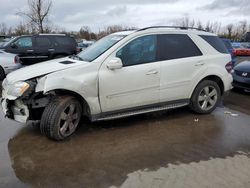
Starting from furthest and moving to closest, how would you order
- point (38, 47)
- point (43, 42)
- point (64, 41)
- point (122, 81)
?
point (64, 41), point (43, 42), point (38, 47), point (122, 81)

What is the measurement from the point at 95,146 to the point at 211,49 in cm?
320

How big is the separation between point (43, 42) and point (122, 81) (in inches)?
357

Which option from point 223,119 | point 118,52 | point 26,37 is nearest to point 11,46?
point 26,37

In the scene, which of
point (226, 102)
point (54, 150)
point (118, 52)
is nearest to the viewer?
point (54, 150)

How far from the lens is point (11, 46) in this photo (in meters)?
12.0

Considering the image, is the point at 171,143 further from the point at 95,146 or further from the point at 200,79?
the point at 200,79

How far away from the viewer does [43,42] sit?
12.6 meters

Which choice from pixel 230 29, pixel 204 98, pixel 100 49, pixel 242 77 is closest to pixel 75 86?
pixel 100 49

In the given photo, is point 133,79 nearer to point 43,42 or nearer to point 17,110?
point 17,110

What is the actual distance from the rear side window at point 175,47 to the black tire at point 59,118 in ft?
6.11

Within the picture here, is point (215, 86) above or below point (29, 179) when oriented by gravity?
above

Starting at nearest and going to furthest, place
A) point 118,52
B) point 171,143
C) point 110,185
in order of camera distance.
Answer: point 110,185
point 171,143
point 118,52

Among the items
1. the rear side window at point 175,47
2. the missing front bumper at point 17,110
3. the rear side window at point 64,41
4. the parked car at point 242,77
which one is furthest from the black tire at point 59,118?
the rear side window at point 64,41

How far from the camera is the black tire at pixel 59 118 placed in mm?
4180
